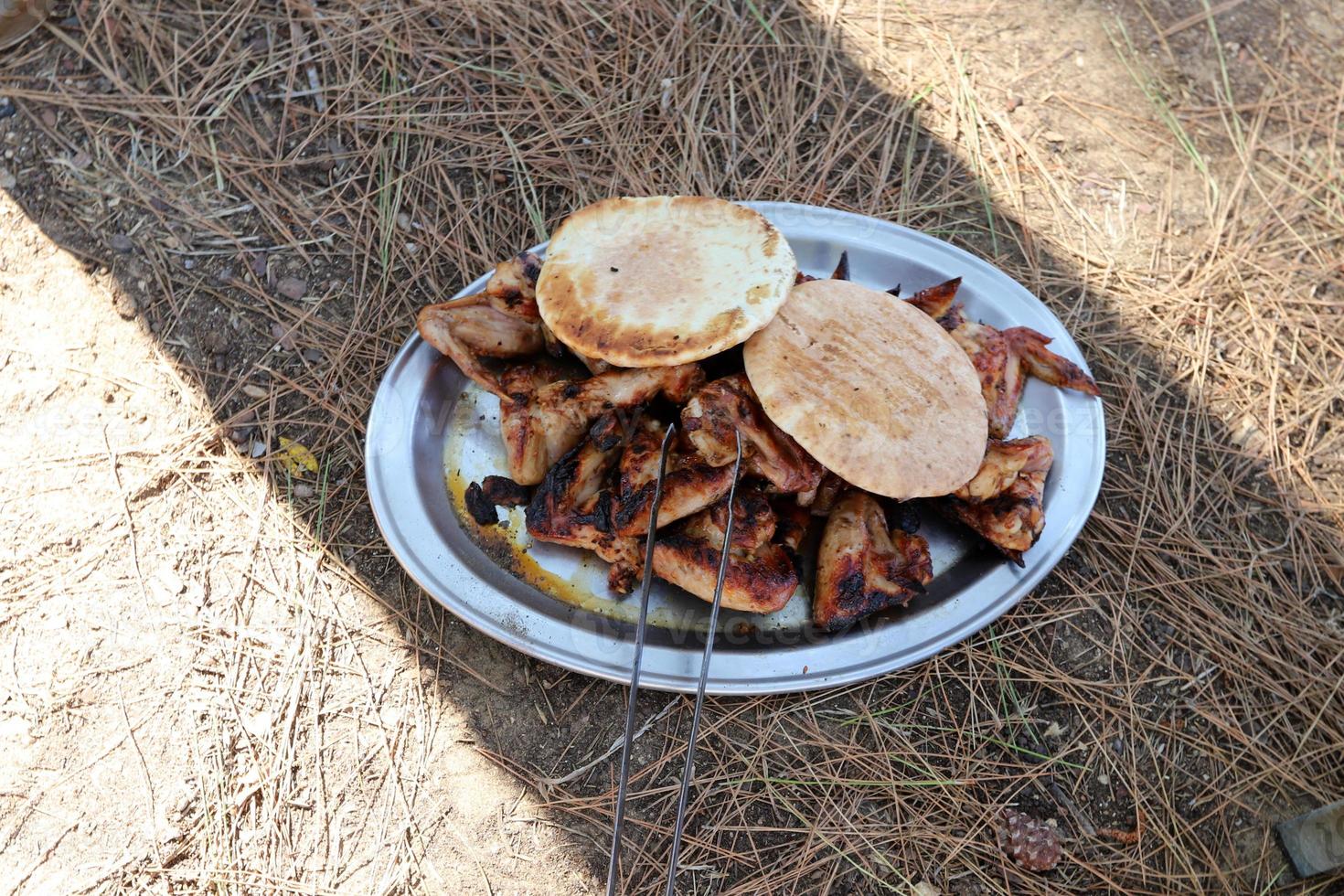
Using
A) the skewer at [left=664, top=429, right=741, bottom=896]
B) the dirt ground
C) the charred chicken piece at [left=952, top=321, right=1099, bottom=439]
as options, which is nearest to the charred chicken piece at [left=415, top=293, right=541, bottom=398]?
the dirt ground

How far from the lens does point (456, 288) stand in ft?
9.98

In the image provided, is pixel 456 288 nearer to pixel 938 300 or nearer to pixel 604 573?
pixel 604 573

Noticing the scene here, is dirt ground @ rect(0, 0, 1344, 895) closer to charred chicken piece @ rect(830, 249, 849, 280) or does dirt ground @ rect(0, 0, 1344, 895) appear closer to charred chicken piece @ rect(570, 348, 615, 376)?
charred chicken piece @ rect(830, 249, 849, 280)

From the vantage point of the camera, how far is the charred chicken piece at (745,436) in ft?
7.23

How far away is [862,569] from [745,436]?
49 cm

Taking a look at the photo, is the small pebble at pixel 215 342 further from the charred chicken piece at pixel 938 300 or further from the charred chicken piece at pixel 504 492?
the charred chicken piece at pixel 938 300

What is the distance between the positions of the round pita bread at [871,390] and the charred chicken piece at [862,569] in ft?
0.87

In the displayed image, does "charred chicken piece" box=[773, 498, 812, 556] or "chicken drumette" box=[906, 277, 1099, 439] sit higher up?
"chicken drumette" box=[906, 277, 1099, 439]

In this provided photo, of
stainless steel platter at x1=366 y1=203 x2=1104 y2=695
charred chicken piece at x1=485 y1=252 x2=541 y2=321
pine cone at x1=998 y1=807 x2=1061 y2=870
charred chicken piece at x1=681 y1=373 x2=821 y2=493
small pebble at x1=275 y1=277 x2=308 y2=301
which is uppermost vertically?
charred chicken piece at x1=485 y1=252 x2=541 y2=321

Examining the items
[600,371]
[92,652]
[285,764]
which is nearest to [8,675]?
[92,652]

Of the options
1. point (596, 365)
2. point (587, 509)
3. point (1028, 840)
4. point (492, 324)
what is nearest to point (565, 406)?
point (596, 365)

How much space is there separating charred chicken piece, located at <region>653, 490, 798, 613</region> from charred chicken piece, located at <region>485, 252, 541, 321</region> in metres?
0.82

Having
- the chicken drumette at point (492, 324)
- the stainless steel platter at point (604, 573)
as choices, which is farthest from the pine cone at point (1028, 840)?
the chicken drumette at point (492, 324)

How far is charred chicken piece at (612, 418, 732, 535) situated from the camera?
2.27 meters
